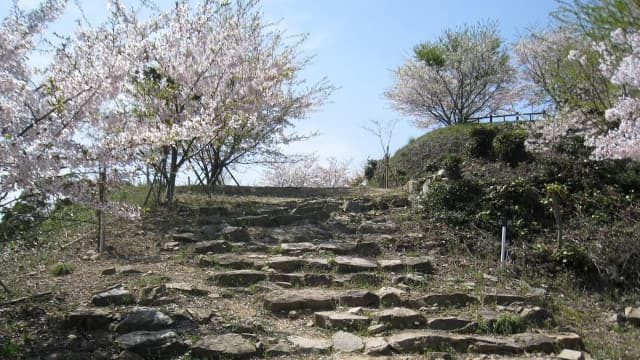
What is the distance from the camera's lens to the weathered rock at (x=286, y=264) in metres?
6.71

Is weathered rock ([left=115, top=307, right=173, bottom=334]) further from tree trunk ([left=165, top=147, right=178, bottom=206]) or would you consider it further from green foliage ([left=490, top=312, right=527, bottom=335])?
tree trunk ([left=165, top=147, right=178, bottom=206])

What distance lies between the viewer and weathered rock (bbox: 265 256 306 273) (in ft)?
22.0

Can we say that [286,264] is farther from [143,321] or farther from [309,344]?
[143,321]

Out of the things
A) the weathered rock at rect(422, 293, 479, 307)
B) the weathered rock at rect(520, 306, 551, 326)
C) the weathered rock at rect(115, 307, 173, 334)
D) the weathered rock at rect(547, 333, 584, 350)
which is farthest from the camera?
the weathered rock at rect(422, 293, 479, 307)

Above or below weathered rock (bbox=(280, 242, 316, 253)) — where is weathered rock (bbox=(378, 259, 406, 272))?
below

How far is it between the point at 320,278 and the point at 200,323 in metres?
1.74

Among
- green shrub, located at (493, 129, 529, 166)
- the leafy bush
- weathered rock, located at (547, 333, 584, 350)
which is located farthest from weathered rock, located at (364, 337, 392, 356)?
green shrub, located at (493, 129, 529, 166)

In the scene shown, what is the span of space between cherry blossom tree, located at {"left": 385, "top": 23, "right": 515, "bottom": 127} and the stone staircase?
14310 millimetres

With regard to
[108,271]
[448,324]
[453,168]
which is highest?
[453,168]

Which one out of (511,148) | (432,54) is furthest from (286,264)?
(432,54)

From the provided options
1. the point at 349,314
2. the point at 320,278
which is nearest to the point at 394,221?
the point at 320,278

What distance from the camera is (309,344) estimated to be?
466 cm

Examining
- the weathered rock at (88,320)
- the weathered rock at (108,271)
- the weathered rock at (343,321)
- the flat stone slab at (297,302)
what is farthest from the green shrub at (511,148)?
the weathered rock at (88,320)

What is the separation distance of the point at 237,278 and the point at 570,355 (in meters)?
3.46
